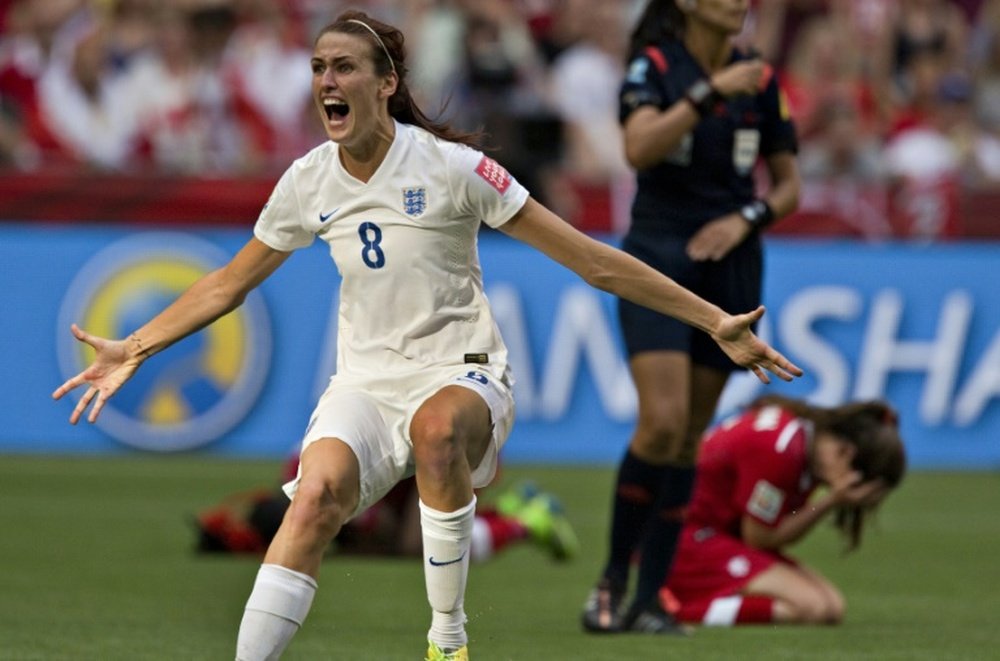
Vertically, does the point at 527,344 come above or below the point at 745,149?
below

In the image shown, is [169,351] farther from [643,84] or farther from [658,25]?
[643,84]

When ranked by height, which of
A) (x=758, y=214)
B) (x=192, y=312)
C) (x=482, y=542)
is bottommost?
(x=482, y=542)

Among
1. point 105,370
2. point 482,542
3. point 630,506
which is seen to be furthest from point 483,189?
point 482,542

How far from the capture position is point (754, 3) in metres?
16.6

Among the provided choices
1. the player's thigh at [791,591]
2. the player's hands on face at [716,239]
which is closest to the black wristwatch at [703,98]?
the player's hands on face at [716,239]

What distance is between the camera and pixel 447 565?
5.48m

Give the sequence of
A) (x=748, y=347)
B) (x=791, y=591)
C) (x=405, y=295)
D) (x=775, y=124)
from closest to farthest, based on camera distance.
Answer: (x=748, y=347), (x=405, y=295), (x=775, y=124), (x=791, y=591)

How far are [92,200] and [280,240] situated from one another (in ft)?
26.4

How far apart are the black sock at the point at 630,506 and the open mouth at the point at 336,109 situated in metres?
2.16

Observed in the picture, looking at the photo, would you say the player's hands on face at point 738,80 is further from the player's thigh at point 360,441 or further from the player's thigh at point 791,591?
the player's thigh at point 360,441

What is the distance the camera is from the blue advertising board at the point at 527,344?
13031mm

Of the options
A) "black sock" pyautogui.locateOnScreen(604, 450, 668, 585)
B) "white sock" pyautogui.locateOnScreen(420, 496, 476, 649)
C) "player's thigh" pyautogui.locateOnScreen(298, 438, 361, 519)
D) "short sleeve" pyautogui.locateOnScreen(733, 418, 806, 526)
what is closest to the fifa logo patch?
"player's thigh" pyautogui.locateOnScreen(298, 438, 361, 519)

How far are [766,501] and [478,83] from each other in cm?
730

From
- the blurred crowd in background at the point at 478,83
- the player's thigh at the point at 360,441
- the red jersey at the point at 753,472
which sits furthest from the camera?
the blurred crowd in background at the point at 478,83
